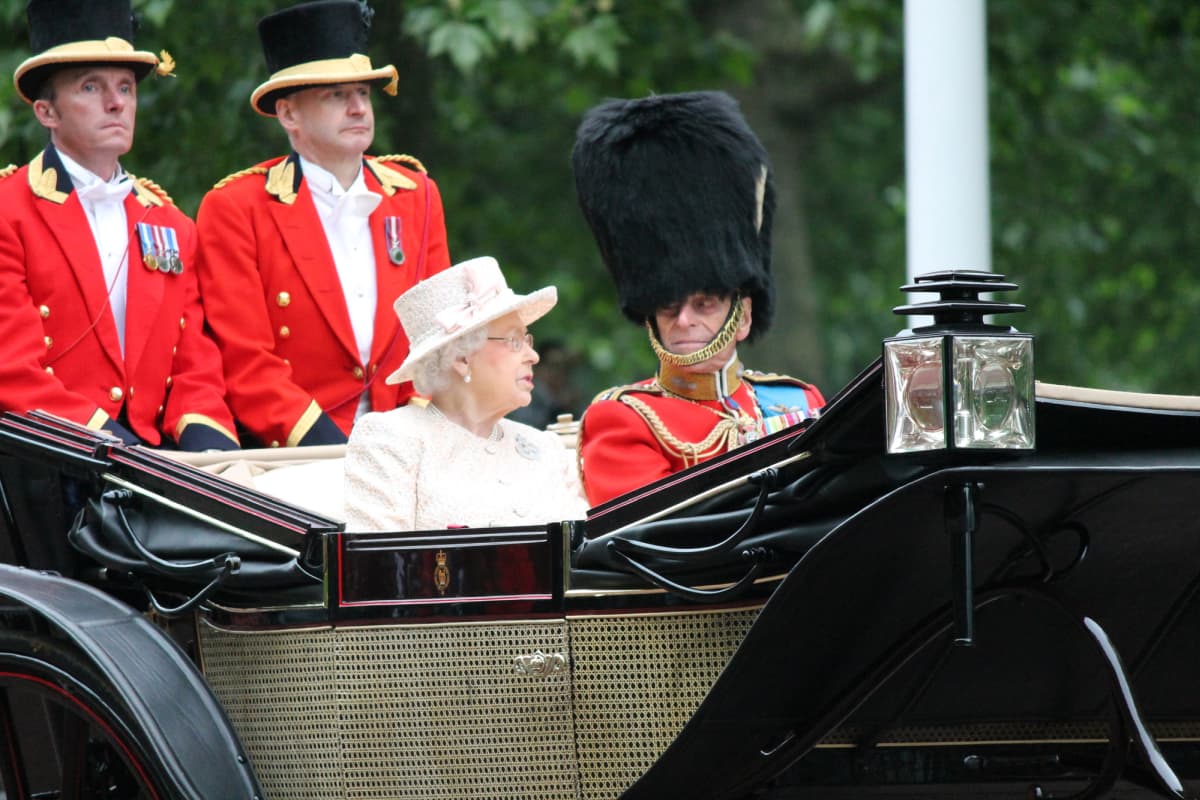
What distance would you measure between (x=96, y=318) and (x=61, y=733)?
1.10m

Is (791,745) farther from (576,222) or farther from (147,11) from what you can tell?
(576,222)

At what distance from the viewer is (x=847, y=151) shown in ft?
40.3

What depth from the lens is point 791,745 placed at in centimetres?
282

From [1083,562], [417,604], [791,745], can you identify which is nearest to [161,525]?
[417,604]

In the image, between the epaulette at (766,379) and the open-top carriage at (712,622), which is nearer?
the open-top carriage at (712,622)

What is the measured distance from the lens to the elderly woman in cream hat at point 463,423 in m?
3.49

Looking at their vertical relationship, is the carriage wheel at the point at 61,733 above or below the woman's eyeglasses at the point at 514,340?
below

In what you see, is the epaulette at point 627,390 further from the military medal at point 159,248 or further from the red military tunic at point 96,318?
the military medal at point 159,248

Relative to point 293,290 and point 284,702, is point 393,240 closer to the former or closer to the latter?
point 293,290

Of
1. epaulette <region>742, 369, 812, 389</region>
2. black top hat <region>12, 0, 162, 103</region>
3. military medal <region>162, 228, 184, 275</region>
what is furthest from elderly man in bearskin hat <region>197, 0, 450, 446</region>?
epaulette <region>742, 369, 812, 389</region>

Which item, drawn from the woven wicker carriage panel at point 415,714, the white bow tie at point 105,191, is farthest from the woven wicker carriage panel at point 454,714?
the white bow tie at point 105,191

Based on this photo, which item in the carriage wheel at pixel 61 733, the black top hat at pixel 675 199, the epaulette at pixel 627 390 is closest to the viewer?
the carriage wheel at pixel 61 733

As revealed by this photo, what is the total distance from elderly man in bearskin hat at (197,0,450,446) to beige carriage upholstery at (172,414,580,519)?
51 cm

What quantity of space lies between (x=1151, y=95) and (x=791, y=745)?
866cm
